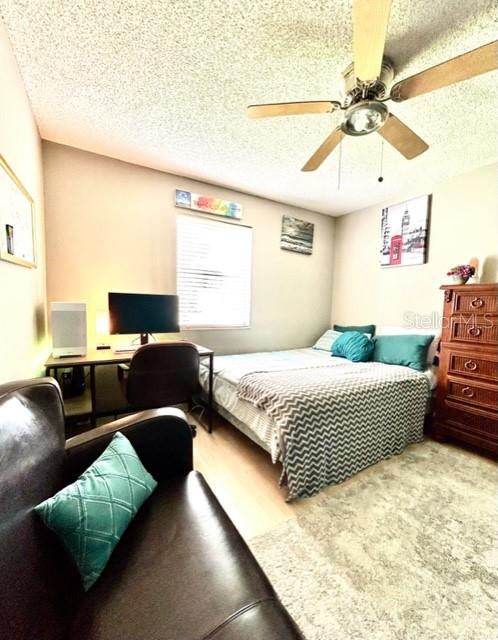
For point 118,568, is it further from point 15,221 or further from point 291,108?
point 291,108

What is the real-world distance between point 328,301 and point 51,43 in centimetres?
364

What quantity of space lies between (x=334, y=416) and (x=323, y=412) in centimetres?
10

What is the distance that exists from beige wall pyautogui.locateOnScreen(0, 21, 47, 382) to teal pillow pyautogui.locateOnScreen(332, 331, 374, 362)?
111 inches

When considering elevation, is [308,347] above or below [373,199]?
below

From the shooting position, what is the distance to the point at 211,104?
5.66 ft

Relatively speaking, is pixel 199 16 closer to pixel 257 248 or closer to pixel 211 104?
pixel 211 104

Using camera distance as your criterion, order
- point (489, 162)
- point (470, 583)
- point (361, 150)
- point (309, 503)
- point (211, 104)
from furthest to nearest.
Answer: point (489, 162) → point (361, 150) → point (211, 104) → point (309, 503) → point (470, 583)

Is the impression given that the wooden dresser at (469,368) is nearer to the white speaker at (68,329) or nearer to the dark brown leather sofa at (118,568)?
the dark brown leather sofa at (118,568)

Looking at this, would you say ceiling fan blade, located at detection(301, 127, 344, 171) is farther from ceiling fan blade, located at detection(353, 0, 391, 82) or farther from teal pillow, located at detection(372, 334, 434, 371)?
teal pillow, located at detection(372, 334, 434, 371)

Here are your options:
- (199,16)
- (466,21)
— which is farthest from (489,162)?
(199,16)

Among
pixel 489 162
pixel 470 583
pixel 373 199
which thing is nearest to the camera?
pixel 470 583

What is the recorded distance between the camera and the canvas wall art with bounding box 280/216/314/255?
137 inches

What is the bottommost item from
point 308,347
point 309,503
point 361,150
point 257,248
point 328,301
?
point 309,503

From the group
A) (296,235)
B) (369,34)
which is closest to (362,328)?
(296,235)
